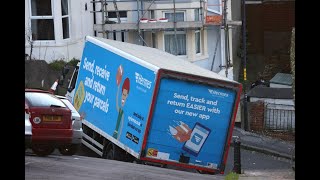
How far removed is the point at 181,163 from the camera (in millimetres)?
20594

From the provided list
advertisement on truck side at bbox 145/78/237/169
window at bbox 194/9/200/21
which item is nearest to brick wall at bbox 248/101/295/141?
window at bbox 194/9/200/21

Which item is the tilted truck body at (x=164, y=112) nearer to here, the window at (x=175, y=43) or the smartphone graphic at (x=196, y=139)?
the smartphone graphic at (x=196, y=139)

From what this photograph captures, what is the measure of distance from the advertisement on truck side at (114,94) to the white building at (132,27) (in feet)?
24.6

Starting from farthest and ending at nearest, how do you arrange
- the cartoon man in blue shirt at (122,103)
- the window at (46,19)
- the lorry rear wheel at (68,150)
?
1. the window at (46,19)
2. the cartoon man in blue shirt at (122,103)
3. the lorry rear wheel at (68,150)

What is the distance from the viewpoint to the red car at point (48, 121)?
1711cm

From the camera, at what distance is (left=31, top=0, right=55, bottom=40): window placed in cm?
3088

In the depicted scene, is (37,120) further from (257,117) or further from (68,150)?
(257,117)

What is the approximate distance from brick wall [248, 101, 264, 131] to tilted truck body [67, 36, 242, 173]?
1066cm

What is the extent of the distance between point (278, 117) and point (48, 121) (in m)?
16.7

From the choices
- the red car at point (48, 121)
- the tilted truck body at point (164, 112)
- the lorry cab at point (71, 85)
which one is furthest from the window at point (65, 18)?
the red car at point (48, 121)

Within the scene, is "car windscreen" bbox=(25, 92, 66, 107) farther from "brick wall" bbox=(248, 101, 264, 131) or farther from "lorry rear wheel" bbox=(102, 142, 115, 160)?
"brick wall" bbox=(248, 101, 264, 131)
